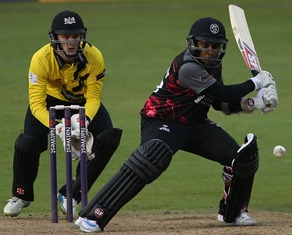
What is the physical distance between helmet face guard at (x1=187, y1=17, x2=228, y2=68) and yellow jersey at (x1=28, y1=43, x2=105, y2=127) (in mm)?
1129

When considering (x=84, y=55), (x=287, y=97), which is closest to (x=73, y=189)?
(x=84, y=55)

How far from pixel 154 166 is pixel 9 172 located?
3958 millimetres

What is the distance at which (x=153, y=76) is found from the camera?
17891 millimetres

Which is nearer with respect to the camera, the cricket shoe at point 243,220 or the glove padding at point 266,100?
the glove padding at point 266,100

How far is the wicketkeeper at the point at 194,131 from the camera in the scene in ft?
25.6

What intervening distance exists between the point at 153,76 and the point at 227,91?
995 centimetres

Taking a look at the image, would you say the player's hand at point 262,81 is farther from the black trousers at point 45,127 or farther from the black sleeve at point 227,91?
the black trousers at point 45,127

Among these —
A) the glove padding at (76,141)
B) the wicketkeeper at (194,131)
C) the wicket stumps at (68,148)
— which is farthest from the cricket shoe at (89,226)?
the glove padding at (76,141)

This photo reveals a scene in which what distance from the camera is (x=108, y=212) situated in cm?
780

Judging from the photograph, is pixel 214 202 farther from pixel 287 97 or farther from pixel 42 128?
pixel 287 97

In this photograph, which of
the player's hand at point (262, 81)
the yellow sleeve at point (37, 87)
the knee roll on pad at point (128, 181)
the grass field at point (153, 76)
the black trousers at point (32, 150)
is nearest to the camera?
the knee roll on pad at point (128, 181)

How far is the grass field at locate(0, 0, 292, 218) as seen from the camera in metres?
10.4

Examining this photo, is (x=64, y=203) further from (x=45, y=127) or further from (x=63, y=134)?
(x=63, y=134)

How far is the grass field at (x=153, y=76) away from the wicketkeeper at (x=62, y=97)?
0.69 meters
